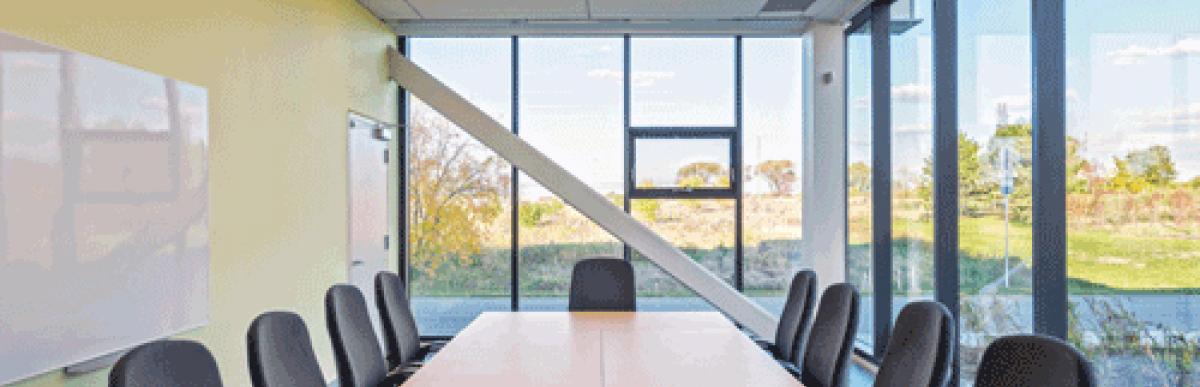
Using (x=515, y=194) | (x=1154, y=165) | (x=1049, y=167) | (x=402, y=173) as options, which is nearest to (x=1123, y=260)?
(x=1154, y=165)

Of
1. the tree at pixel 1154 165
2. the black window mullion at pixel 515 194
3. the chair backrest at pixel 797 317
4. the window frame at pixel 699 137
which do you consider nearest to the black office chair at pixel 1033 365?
the tree at pixel 1154 165

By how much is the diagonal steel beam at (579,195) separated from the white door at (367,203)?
1.81 ft

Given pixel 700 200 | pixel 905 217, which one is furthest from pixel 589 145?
pixel 905 217

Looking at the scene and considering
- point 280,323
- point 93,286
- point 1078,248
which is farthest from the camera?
point 1078,248

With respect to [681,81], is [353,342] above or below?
below

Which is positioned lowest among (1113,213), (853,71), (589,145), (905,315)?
(905,315)

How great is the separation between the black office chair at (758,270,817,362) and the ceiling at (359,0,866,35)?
2.72 metres

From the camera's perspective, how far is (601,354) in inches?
140

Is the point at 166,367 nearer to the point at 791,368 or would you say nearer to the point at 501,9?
the point at 791,368

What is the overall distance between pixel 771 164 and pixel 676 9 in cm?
171

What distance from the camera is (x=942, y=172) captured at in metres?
5.05

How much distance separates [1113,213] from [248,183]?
13.4 feet

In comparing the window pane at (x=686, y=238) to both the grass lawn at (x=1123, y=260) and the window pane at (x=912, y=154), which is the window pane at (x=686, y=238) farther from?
the grass lawn at (x=1123, y=260)

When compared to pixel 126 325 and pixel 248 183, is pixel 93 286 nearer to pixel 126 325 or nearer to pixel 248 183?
pixel 126 325
